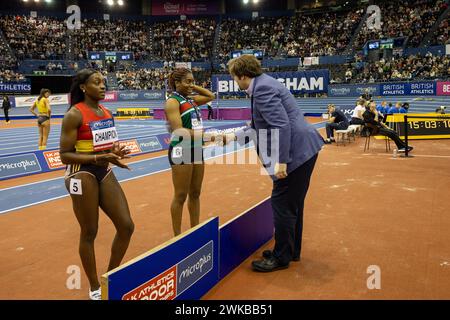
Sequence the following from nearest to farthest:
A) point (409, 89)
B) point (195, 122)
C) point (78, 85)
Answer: point (78, 85), point (195, 122), point (409, 89)

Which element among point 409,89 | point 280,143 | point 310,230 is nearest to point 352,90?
point 409,89

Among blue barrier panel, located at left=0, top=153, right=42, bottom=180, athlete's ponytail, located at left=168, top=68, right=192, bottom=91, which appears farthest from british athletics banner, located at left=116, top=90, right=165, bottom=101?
athlete's ponytail, located at left=168, top=68, right=192, bottom=91

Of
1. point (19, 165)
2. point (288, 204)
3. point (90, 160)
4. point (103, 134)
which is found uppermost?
point (103, 134)

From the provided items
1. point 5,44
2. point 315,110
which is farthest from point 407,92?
point 5,44

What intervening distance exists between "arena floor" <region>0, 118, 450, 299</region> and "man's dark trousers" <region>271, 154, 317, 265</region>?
0.26m

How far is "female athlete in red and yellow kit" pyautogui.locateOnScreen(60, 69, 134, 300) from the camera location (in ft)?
10.6

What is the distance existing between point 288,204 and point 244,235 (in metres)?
0.75

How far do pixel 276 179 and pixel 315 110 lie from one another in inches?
933

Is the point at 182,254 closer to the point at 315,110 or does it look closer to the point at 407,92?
the point at 315,110

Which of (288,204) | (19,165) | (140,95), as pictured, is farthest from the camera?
(140,95)

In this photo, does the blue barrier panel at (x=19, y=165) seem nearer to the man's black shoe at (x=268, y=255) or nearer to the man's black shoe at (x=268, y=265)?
the man's black shoe at (x=268, y=255)

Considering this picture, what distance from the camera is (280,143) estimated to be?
3719 mm

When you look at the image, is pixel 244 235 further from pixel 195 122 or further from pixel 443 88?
pixel 443 88
